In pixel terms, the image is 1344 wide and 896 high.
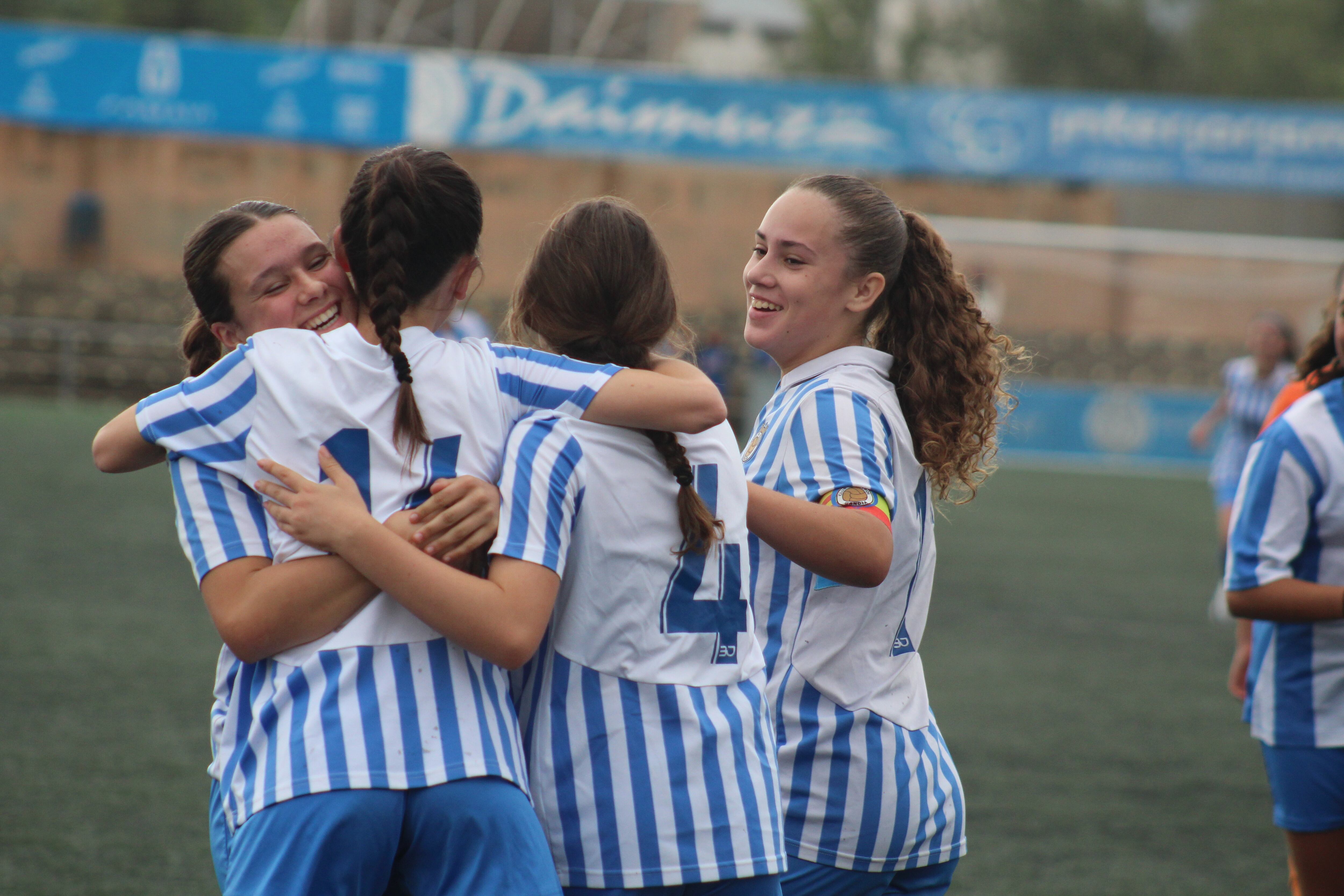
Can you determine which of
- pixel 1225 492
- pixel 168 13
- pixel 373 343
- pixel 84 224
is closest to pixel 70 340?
pixel 84 224

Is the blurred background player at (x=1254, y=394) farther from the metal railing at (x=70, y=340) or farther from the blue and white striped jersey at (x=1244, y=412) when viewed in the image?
the metal railing at (x=70, y=340)

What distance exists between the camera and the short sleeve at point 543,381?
1648 millimetres

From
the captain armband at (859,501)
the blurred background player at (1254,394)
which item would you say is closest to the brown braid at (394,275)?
the captain armband at (859,501)

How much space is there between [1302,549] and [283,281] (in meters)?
2.05

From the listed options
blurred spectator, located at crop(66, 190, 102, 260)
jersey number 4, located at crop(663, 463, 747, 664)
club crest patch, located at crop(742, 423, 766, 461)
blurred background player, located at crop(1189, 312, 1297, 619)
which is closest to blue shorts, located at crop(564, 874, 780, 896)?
jersey number 4, located at crop(663, 463, 747, 664)

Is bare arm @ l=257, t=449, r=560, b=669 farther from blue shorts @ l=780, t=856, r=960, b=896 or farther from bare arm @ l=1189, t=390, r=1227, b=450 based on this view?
bare arm @ l=1189, t=390, r=1227, b=450

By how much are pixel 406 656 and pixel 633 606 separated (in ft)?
1.00

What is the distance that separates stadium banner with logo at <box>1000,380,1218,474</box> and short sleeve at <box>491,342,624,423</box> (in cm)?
1760

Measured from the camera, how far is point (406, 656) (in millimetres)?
1562

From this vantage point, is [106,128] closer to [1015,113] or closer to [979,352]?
[1015,113]

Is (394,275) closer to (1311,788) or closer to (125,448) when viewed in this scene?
(125,448)

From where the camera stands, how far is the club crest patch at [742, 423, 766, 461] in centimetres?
214

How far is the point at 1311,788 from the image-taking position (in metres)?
2.58

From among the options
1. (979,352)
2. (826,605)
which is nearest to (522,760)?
(826,605)
